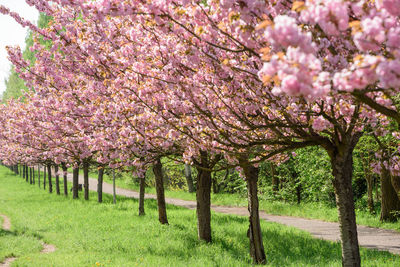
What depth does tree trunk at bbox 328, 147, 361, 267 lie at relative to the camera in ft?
16.9

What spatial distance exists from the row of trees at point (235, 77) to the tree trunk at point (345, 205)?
0.01m

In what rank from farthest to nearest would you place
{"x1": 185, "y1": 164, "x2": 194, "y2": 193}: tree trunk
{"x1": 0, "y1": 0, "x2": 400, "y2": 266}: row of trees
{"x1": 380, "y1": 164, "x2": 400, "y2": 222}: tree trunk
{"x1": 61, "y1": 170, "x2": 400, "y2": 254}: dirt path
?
{"x1": 185, "y1": 164, "x2": 194, "y2": 193}: tree trunk, {"x1": 380, "y1": 164, "x2": 400, "y2": 222}: tree trunk, {"x1": 61, "y1": 170, "x2": 400, "y2": 254}: dirt path, {"x1": 0, "y1": 0, "x2": 400, "y2": 266}: row of trees

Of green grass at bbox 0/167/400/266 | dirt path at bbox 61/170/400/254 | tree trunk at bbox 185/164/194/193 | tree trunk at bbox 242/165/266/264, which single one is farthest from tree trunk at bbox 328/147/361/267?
tree trunk at bbox 185/164/194/193

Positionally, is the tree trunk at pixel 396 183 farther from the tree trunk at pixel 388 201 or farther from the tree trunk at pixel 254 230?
the tree trunk at pixel 254 230

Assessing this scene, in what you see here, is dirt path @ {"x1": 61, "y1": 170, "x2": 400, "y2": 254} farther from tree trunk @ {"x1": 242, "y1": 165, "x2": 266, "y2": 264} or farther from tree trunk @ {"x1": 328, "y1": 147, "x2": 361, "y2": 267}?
tree trunk @ {"x1": 328, "y1": 147, "x2": 361, "y2": 267}

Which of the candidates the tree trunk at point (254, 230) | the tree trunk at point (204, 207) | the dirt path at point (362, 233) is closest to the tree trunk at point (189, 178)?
the dirt path at point (362, 233)

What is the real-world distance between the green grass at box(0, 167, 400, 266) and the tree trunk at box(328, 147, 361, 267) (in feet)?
9.88

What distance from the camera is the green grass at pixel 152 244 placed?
8.57 m

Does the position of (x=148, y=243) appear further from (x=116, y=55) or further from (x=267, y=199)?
(x=267, y=199)

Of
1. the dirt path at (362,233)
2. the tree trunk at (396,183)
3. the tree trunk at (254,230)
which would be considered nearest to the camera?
the tree trunk at (254,230)

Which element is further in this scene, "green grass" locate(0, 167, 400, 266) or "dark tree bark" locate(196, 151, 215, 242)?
"dark tree bark" locate(196, 151, 215, 242)

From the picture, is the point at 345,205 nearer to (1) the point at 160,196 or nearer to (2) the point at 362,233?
(2) the point at 362,233

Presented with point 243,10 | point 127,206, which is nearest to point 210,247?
point 243,10

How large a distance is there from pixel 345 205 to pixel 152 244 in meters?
6.54
